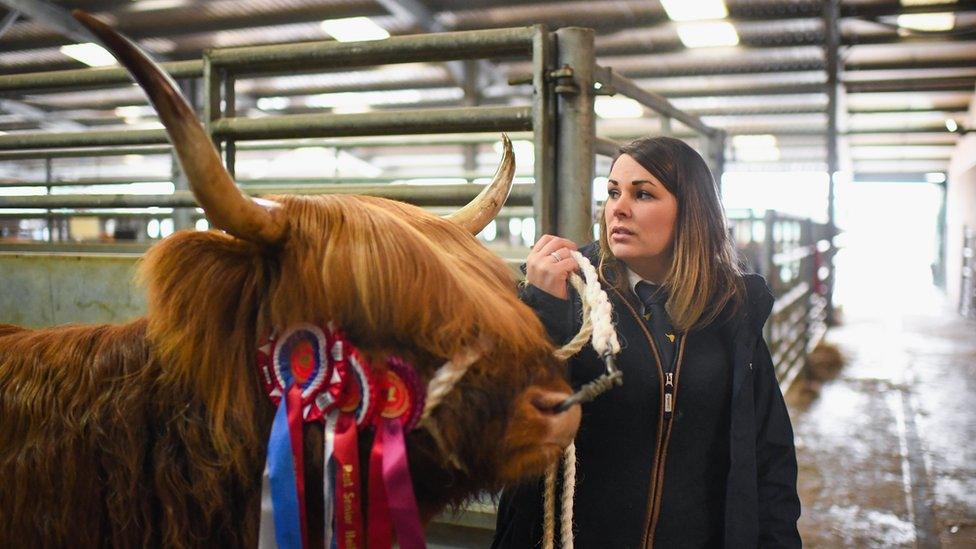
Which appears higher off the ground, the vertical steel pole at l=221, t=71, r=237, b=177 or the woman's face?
the vertical steel pole at l=221, t=71, r=237, b=177

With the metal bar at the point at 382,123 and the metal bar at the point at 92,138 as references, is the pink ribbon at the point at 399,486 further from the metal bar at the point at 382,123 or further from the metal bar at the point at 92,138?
the metal bar at the point at 92,138

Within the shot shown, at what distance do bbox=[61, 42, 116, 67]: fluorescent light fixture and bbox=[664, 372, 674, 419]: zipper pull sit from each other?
12890mm

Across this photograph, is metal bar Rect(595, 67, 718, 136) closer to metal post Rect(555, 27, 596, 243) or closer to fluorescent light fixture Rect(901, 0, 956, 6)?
metal post Rect(555, 27, 596, 243)

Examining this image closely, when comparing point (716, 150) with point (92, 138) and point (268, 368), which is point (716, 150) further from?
point (268, 368)

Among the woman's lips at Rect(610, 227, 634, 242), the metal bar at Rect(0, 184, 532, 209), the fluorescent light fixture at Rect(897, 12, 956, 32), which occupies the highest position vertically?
the fluorescent light fixture at Rect(897, 12, 956, 32)

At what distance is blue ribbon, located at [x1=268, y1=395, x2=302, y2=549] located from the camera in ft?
3.91

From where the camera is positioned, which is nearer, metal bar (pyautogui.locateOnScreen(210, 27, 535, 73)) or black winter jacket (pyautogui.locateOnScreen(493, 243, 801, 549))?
black winter jacket (pyautogui.locateOnScreen(493, 243, 801, 549))

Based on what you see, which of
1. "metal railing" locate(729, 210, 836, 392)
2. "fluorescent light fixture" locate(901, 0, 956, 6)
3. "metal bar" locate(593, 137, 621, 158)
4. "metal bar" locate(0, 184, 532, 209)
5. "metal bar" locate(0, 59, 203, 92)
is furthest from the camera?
"fluorescent light fixture" locate(901, 0, 956, 6)

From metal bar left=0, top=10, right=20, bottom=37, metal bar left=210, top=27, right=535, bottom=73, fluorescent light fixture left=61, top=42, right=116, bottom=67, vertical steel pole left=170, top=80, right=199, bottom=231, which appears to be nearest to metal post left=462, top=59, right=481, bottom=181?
fluorescent light fixture left=61, top=42, right=116, bottom=67

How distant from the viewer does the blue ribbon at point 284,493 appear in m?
1.19

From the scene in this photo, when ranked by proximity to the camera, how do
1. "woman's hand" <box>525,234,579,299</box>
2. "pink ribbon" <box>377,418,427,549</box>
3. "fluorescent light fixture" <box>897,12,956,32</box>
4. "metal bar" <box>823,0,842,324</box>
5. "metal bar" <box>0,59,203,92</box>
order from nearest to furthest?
1. "pink ribbon" <box>377,418,427,549</box>
2. "woman's hand" <box>525,234,579,299</box>
3. "metal bar" <box>0,59,203,92</box>
4. "fluorescent light fixture" <box>897,12,956,32</box>
5. "metal bar" <box>823,0,842,324</box>

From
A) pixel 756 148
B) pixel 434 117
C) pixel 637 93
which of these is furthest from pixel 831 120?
pixel 434 117

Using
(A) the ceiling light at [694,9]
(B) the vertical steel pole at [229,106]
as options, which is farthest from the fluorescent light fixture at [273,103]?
(B) the vertical steel pole at [229,106]

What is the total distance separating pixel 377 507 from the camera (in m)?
1.21
